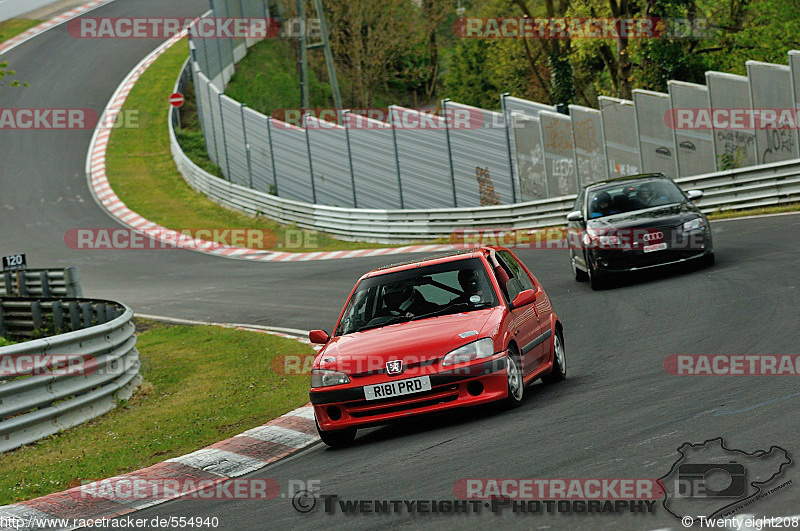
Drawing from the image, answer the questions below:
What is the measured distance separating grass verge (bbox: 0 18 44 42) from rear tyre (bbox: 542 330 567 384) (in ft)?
205

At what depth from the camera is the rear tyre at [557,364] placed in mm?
11000

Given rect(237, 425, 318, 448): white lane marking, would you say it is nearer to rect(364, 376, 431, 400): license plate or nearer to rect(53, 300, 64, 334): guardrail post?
rect(364, 376, 431, 400): license plate

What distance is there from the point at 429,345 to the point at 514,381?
33.6 inches

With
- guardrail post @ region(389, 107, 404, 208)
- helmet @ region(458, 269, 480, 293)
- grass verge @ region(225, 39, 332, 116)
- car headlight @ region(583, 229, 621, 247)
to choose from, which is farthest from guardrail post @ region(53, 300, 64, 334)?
grass verge @ region(225, 39, 332, 116)

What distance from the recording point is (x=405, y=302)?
33.6 feet

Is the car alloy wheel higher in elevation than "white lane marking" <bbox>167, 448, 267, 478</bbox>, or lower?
higher

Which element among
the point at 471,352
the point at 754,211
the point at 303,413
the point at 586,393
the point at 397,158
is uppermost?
the point at 471,352

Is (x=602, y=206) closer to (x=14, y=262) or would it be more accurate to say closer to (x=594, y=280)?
(x=594, y=280)

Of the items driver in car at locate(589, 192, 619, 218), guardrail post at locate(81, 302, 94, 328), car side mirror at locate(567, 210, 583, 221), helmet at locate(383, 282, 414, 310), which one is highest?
helmet at locate(383, 282, 414, 310)

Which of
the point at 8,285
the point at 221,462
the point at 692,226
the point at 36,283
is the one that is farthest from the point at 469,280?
the point at 8,285

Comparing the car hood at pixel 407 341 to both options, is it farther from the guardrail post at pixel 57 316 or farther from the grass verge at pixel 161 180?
the grass verge at pixel 161 180

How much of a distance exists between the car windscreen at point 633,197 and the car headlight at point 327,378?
9.34 meters

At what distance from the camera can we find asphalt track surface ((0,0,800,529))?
690cm

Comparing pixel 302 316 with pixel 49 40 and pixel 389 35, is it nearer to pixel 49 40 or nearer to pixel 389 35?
pixel 389 35
